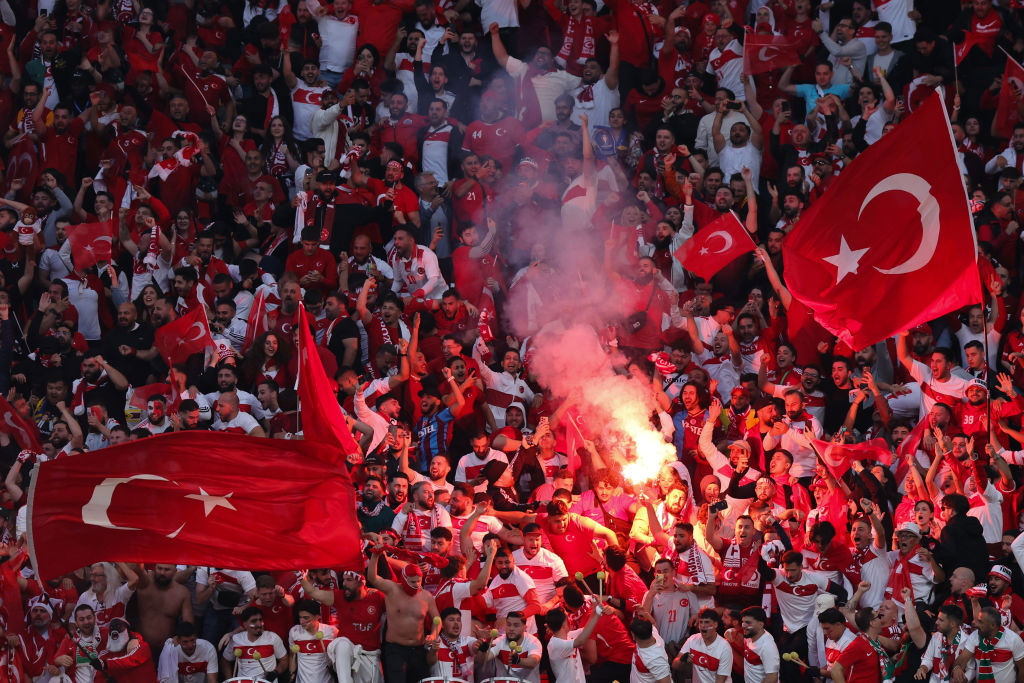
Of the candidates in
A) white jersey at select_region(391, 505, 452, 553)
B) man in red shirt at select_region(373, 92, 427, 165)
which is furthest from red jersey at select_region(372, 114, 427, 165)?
white jersey at select_region(391, 505, 452, 553)

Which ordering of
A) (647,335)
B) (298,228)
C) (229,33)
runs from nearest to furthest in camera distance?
1. (647,335)
2. (298,228)
3. (229,33)

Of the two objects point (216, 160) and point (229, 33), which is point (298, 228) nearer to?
point (216, 160)

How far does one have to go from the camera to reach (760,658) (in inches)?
475

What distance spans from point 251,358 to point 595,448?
9.97ft

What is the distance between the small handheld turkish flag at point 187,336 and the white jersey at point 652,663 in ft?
15.4

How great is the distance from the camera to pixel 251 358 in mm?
14234

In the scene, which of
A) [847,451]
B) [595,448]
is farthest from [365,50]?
[847,451]

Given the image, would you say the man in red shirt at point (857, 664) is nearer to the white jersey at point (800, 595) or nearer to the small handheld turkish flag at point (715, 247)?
the white jersey at point (800, 595)

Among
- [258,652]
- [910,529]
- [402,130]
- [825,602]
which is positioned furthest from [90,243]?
[910,529]

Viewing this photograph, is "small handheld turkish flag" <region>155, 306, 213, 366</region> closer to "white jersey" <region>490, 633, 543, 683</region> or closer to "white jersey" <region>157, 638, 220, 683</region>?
"white jersey" <region>157, 638, 220, 683</region>

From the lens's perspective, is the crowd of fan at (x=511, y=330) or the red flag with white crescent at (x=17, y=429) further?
the red flag with white crescent at (x=17, y=429)

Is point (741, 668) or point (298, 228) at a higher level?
point (298, 228)

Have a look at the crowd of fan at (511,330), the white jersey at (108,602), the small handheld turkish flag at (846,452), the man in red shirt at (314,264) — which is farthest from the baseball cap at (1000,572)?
the white jersey at (108,602)

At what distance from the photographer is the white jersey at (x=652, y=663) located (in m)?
12.1
